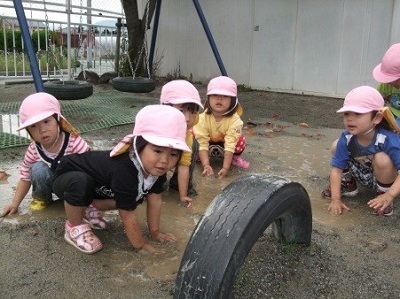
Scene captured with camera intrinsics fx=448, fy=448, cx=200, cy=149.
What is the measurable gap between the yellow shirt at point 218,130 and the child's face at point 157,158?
65.9 inches

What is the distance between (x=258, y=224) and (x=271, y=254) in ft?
2.01

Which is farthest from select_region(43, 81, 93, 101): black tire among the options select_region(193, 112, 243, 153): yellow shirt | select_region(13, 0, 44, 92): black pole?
select_region(193, 112, 243, 153): yellow shirt

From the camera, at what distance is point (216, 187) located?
3.42 m

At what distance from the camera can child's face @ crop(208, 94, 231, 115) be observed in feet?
12.3

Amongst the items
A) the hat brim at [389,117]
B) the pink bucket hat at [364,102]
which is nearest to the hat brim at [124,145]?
the pink bucket hat at [364,102]

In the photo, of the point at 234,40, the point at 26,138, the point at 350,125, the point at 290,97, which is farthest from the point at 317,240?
the point at 234,40

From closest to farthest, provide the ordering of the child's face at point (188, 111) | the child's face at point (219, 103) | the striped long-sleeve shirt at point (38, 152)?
1. the striped long-sleeve shirt at point (38, 152)
2. the child's face at point (188, 111)
3. the child's face at point (219, 103)

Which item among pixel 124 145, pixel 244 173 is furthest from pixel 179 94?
pixel 244 173

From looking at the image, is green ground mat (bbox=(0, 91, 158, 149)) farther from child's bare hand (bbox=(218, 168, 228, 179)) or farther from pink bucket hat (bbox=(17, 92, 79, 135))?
child's bare hand (bbox=(218, 168, 228, 179))

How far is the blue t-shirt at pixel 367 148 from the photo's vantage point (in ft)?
9.37

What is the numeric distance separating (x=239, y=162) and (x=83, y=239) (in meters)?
1.91

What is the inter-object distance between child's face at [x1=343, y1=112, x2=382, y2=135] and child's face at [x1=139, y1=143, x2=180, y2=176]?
4.30ft

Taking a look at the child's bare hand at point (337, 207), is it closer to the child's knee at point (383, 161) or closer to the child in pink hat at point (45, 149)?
the child's knee at point (383, 161)

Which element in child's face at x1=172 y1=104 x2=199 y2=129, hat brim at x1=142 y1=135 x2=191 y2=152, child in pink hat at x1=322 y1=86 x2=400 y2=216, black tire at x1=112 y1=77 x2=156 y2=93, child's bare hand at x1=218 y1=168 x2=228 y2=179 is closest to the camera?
hat brim at x1=142 y1=135 x2=191 y2=152
